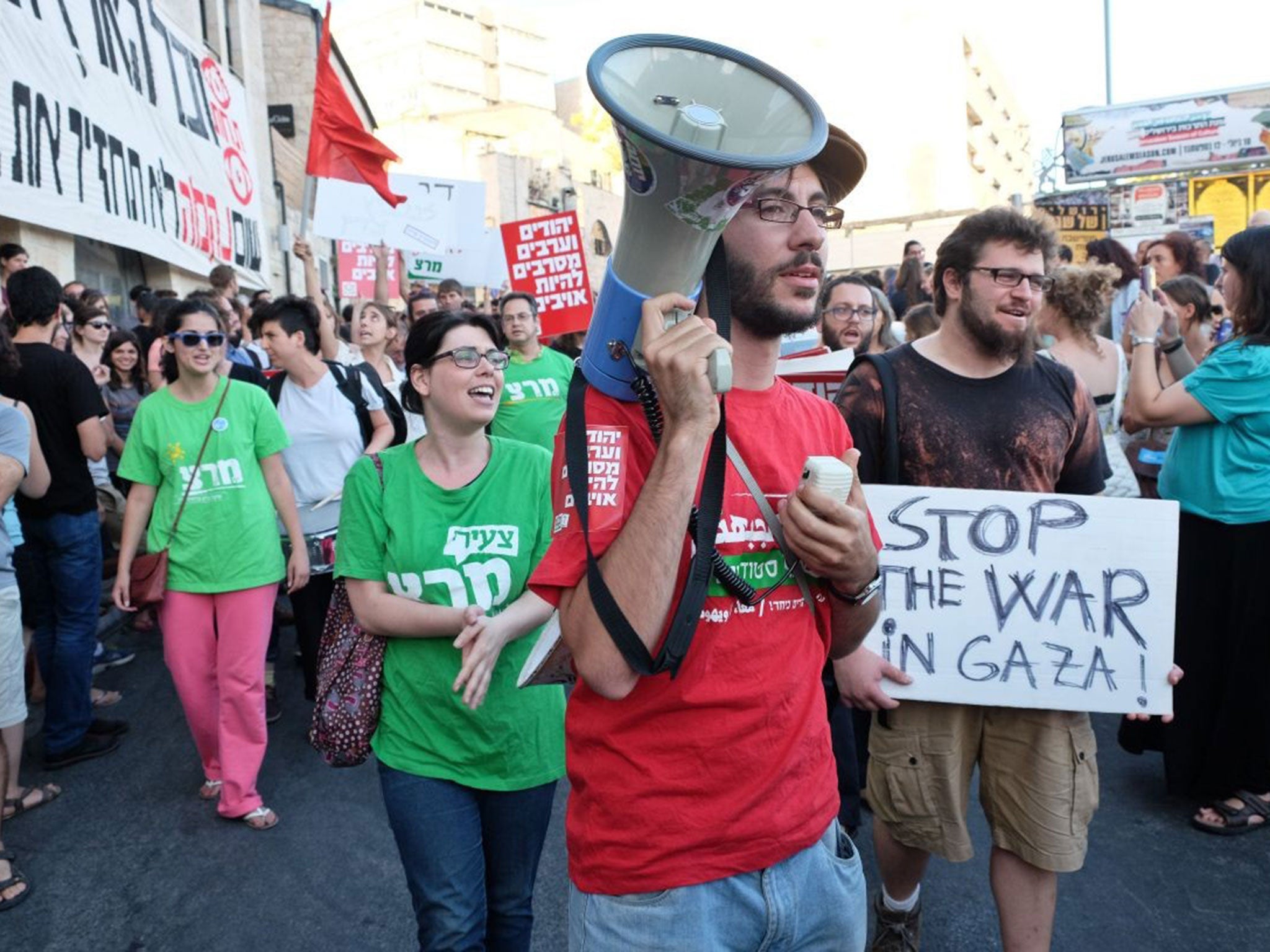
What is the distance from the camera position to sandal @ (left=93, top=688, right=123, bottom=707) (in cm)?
557

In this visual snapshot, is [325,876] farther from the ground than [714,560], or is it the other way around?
[714,560]

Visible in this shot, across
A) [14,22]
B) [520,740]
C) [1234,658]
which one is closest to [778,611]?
[520,740]

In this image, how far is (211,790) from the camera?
14.5ft

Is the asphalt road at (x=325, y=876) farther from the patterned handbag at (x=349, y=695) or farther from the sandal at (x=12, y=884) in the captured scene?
the patterned handbag at (x=349, y=695)

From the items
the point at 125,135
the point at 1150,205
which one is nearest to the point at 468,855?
the point at 125,135

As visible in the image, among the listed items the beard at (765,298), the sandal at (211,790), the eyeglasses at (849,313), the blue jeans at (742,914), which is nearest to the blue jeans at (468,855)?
the blue jeans at (742,914)

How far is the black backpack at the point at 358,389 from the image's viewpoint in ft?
17.3

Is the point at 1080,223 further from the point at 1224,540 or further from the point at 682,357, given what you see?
the point at 682,357

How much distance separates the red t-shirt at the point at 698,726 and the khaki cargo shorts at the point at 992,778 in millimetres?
1150

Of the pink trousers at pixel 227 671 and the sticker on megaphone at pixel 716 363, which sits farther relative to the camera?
the pink trousers at pixel 227 671

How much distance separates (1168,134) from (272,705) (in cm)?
3416

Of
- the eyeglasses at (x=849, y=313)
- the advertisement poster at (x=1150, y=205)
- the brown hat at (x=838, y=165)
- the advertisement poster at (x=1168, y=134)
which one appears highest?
the advertisement poster at (x=1168, y=134)

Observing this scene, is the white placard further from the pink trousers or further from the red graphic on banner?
the red graphic on banner

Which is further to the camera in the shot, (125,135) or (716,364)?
(125,135)
